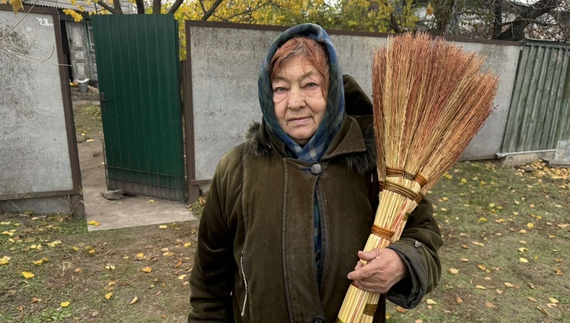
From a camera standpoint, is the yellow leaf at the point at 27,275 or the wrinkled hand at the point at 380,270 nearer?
the wrinkled hand at the point at 380,270

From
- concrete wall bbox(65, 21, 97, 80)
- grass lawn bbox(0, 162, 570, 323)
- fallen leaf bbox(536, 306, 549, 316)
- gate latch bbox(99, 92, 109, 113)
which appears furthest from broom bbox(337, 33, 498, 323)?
concrete wall bbox(65, 21, 97, 80)

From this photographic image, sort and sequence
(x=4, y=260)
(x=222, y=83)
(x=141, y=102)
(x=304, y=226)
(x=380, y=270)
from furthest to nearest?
(x=141, y=102) → (x=222, y=83) → (x=4, y=260) → (x=304, y=226) → (x=380, y=270)

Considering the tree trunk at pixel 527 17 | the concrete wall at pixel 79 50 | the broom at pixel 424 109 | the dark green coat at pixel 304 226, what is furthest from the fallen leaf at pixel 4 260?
the concrete wall at pixel 79 50

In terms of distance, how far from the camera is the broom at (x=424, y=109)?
132cm

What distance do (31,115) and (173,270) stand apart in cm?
242

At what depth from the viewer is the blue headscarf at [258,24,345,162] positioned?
1.30m

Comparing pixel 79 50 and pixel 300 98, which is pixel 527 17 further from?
pixel 79 50

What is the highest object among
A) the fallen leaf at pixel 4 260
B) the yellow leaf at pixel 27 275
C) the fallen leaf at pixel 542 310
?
the fallen leaf at pixel 4 260

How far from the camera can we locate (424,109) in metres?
1.37

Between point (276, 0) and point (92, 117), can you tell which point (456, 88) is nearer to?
point (276, 0)

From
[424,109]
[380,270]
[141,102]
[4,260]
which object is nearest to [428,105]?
[424,109]

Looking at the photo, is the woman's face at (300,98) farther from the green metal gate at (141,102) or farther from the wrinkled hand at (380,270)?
the green metal gate at (141,102)

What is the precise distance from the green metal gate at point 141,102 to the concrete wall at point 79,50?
10.3 m

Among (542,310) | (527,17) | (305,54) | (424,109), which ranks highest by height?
(527,17)
